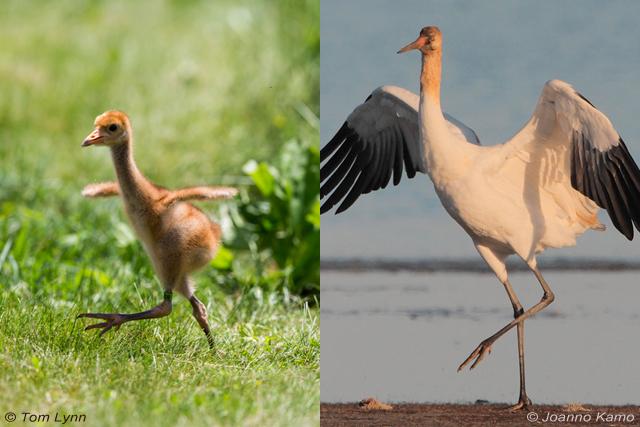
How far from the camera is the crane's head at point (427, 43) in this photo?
163 inches

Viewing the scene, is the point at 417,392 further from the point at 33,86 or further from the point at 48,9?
the point at 48,9

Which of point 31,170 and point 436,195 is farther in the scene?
point 31,170

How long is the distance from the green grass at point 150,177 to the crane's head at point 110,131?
65 cm

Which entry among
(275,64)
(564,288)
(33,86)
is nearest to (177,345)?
(564,288)

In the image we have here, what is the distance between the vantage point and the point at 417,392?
Answer: 4.17m

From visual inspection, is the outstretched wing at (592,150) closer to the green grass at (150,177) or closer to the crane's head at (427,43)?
the crane's head at (427,43)

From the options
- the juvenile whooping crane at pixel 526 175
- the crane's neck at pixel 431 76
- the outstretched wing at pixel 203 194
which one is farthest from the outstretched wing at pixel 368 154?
the outstretched wing at pixel 203 194

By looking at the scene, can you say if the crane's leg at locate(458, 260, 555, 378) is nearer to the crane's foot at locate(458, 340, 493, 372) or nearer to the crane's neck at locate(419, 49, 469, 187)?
the crane's foot at locate(458, 340, 493, 372)

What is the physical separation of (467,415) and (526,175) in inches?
37.4

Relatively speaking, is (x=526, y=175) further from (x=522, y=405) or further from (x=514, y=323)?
(x=522, y=405)

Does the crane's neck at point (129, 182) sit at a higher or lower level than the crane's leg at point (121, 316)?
higher

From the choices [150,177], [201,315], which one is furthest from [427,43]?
[150,177]

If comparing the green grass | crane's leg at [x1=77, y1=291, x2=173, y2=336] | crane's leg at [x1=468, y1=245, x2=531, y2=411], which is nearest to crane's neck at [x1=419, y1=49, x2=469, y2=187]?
crane's leg at [x1=468, y1=245, x2=531, y2=411]

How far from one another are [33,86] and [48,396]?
544 cm
